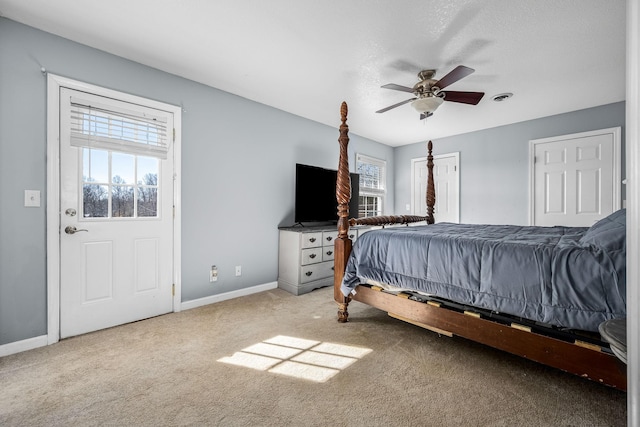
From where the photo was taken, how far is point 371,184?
18.0 feet

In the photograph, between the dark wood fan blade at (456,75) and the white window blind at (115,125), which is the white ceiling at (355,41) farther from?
the white window blind at (115,125)

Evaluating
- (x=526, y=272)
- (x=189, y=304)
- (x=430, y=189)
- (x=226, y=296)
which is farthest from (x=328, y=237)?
(x=526, y=272)

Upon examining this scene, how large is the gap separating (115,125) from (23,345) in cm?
186

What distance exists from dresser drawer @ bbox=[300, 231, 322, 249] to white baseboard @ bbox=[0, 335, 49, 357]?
2406mm

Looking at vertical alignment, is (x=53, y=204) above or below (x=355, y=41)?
below

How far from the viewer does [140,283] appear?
260 centimetres

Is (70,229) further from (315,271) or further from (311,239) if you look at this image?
(315,271)

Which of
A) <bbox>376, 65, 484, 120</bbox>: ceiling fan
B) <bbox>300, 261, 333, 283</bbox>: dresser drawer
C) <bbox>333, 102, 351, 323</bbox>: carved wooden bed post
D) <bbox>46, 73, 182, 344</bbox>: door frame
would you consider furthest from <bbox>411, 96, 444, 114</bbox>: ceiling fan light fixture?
<bbox>46, 73, 182, 344</bbox>: door frame

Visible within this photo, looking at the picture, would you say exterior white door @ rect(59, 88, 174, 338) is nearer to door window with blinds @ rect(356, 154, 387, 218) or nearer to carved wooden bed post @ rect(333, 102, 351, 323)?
carved wooden bed post @ rect(333, 102, 351, 323)

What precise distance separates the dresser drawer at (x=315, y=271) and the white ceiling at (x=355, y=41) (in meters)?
2.13

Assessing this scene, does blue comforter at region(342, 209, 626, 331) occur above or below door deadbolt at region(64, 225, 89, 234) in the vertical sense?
below

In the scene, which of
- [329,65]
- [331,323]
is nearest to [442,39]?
[329,65]

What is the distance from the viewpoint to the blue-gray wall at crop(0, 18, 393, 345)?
2012mm

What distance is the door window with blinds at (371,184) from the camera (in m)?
5.23
